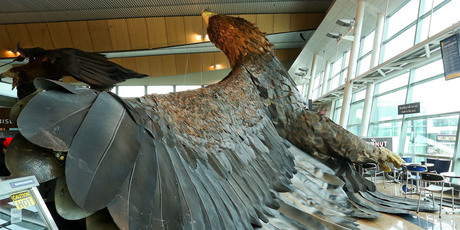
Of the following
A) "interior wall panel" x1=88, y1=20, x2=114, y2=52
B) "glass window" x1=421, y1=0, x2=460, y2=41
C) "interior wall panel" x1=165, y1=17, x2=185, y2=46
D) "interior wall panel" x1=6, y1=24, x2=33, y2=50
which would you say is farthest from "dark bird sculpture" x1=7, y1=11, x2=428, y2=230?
"interior wall panel" x1=6, y1=24, x2=33, y2=50

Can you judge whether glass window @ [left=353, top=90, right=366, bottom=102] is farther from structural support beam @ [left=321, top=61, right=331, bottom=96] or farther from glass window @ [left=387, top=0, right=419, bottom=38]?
glass window @ [left=387, top=0, right=419, bottom=38]

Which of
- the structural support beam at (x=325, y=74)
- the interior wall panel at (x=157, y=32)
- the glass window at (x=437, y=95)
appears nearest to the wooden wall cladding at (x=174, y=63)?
the interior wall panel at (x=157, y=32)

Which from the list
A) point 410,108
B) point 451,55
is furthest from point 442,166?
point 451,55

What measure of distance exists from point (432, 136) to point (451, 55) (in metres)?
2.82

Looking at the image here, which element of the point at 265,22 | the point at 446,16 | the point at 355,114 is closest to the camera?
the point at 446,16

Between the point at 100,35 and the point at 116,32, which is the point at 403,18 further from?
the point at 100,35

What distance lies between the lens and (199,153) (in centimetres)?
146

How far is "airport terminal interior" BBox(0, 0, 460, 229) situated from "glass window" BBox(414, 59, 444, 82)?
0.09 feet

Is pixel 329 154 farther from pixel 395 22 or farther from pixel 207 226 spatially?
pixel 395 22

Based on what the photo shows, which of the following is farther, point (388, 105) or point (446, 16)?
point (388, 105)

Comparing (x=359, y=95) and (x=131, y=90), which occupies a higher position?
(x=359, y=95)

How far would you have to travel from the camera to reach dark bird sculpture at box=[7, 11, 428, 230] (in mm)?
872

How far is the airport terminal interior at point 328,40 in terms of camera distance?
7242 millimetres

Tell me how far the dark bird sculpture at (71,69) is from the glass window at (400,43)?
28.4 ft
